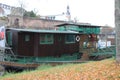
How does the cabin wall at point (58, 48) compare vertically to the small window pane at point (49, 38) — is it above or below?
below

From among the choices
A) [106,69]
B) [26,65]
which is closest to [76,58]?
[26,65]

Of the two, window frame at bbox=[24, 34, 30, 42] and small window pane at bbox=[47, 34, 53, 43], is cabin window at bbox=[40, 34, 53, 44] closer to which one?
small window pane at bbox=[47, 34, 53, 43]

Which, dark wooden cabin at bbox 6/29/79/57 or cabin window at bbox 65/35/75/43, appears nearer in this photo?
dark wooden cabin at bbox 6/29/79/57

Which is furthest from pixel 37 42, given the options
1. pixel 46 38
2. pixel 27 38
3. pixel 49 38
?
pixel 49 38

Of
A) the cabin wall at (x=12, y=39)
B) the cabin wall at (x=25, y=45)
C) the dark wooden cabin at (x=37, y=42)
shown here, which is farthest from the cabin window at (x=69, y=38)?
the cabin wall at (x=12, y=39)

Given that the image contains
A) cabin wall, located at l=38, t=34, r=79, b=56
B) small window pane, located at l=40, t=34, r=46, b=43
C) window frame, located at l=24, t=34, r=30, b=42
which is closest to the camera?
window frame, located at l=24, t=34, r=30, b=42

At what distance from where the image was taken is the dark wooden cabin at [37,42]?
69.1 feet

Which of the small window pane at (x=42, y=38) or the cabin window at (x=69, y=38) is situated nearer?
the small window pane at (x=42, y=38)

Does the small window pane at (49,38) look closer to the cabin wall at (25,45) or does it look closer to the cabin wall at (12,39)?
the cabin wall at (25,45)

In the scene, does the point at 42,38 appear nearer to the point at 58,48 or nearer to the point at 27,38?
the point at 27,38

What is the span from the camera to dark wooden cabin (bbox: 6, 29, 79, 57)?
21.1 m

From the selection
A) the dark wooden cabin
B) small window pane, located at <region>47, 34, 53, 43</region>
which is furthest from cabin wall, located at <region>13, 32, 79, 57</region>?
small window pane, located at <region>47, 34, 53, 43</region>

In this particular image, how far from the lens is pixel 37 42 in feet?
70.7

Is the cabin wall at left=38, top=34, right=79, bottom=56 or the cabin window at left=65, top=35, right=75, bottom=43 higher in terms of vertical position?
the cabin window at left=65, top=35, right=75, bottom=43
